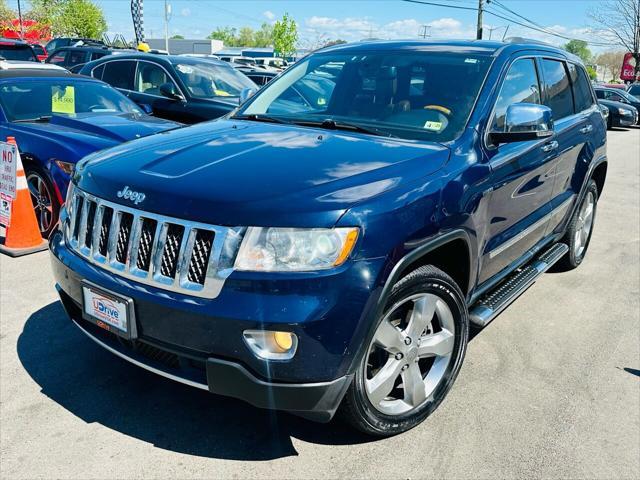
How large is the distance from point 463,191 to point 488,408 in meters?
1.18

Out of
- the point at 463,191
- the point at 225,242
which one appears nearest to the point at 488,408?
the point at 463,191

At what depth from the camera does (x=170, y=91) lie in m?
8.46

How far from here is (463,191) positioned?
290cm

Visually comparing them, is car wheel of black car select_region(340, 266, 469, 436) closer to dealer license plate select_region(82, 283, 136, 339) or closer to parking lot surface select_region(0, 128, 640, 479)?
parking lot surface select_region(0, 128, 640, 479)

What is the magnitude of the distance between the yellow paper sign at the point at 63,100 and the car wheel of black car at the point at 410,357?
16.1ft

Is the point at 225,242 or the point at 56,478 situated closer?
the point at 225,242

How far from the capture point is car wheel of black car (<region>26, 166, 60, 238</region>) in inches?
208

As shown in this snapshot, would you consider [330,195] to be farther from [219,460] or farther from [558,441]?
[558,441]

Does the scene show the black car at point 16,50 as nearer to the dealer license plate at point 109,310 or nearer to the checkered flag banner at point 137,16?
the dealer license plate at point 109,310

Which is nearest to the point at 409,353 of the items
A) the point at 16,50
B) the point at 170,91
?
the point at 170,91

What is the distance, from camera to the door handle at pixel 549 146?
12.8 feet

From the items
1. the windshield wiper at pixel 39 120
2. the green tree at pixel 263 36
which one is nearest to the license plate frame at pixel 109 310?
the windshield wiper at pixel 39 120

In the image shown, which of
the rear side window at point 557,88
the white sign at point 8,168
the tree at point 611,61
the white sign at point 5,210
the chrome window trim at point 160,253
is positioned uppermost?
the rear side window at point 557,88

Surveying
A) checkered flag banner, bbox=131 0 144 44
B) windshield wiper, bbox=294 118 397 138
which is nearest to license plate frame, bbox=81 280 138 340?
windshield wiper, bbox=294 118 397 138
